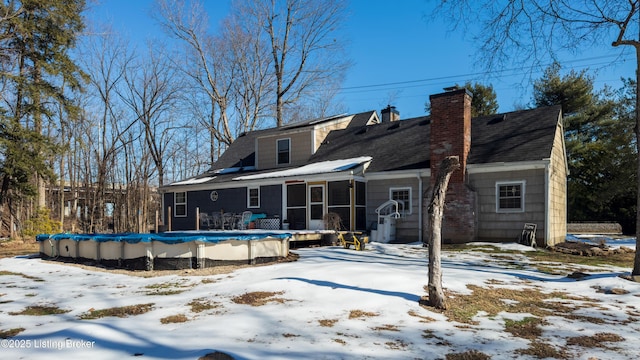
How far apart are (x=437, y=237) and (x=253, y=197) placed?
13.6m

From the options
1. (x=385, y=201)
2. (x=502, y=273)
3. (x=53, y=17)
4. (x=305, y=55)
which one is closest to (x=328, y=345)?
(x=502, y=273)

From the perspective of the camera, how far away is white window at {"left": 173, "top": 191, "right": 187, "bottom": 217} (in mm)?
21266

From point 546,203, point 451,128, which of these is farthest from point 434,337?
point 451,128

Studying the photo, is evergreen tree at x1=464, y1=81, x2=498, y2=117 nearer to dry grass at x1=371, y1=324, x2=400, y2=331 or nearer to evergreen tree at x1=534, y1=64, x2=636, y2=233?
evergreen tree at x1=534, y1=64, x2=636, y2=233

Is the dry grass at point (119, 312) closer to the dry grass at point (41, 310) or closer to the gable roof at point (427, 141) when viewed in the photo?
the dry grass at point (41, 310)

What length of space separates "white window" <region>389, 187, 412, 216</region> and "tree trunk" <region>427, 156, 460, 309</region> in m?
9.53

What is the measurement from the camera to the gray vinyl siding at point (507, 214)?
13391mm

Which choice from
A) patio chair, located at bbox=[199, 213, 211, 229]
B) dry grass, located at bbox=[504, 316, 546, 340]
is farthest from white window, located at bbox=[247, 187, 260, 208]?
dry grass, located at bbox=[504, 316, 546, 340]

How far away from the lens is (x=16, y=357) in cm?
383

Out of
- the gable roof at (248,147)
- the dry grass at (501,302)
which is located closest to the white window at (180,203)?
the gable roof at (248,147)

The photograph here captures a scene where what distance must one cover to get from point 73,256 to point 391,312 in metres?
9.26

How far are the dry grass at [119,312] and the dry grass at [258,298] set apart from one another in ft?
3.84

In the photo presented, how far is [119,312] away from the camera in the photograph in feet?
18.1

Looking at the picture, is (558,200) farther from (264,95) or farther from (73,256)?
(264,95)
